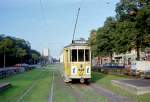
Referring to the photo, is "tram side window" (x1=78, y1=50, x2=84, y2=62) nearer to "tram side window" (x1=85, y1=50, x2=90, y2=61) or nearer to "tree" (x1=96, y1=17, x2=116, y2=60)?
"tram side window" (x1=85, y1=50, x2=90, y2=61)

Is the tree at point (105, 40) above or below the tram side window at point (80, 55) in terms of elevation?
above

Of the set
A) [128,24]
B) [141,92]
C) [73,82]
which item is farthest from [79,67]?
[128,24]

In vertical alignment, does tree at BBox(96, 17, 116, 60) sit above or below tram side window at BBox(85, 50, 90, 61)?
above

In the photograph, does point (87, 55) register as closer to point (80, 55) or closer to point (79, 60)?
point (80, 55)

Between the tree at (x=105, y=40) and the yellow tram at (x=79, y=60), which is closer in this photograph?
the yellow tram at (x=79, y=60)

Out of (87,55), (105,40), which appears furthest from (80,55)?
(105,40)

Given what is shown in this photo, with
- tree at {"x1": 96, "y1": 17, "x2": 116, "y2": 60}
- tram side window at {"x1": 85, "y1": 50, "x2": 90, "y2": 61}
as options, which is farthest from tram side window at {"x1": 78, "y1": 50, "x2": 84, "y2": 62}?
tree at {"x1": 96, "y1": 17, "x2": 116, "y2": 60}

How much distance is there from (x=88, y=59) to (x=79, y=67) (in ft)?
3.44

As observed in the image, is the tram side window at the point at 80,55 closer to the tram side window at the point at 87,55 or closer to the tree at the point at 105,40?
the tram side window at the point at 87,55

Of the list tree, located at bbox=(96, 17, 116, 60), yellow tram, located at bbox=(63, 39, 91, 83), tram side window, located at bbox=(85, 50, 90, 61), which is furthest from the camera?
tree, located at bbox=(96, 17, 116, 60)

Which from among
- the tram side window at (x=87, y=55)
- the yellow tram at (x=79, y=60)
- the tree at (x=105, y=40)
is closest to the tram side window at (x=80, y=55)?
the yellow tram at (x=79, y=60)

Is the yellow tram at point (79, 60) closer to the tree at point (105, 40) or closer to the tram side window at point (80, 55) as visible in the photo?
the tram side window at point (80, 55)

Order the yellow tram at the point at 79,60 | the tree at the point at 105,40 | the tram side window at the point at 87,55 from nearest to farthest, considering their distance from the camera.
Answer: the yellow tram at the point at 79,60
the tram side window at the point at 87,55
the tree at the point at 105,40

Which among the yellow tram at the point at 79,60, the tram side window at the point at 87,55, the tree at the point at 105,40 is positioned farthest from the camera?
the tree at the point at 105,40
